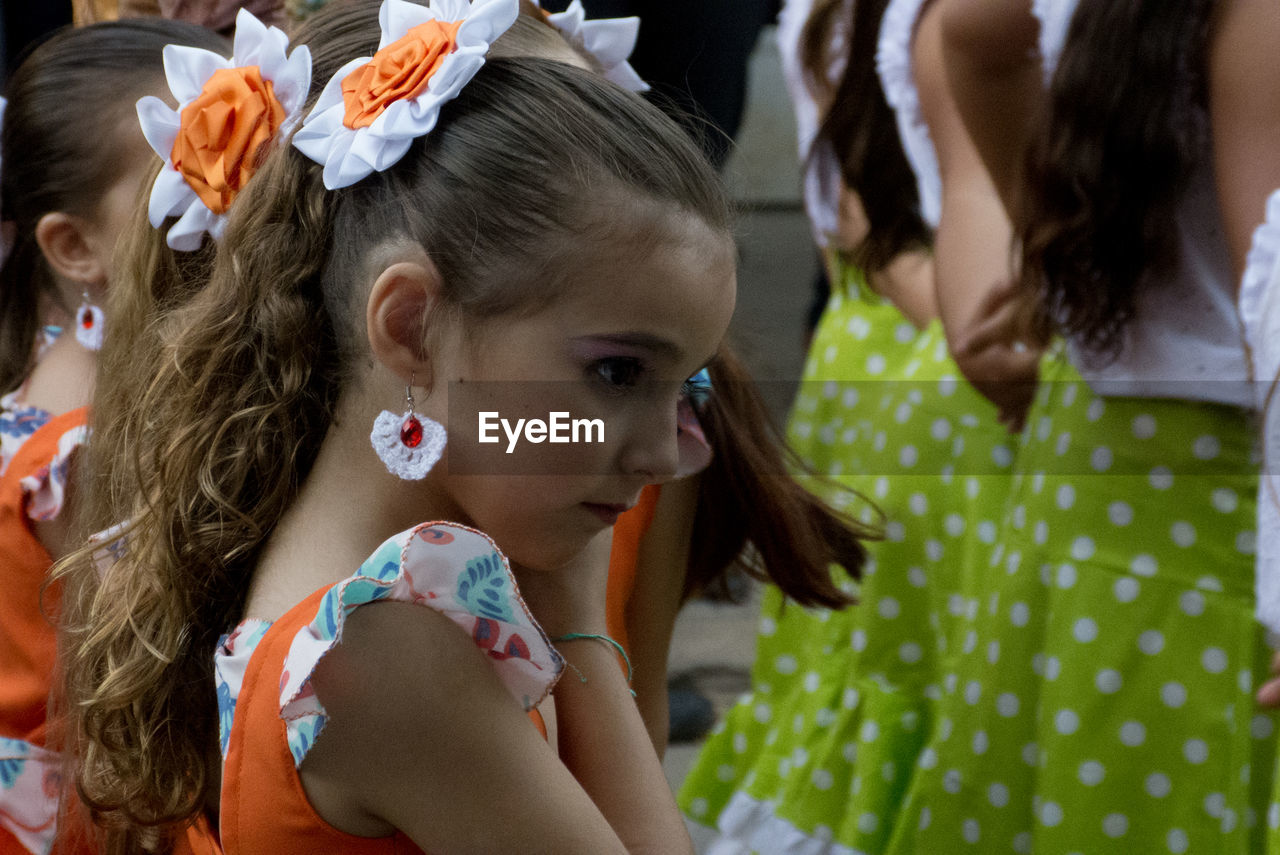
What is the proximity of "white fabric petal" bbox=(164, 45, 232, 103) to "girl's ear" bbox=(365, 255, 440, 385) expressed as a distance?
1.34 feet

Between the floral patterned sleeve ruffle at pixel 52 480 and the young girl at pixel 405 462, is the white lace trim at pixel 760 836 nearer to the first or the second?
the young girl at pixel 405 462

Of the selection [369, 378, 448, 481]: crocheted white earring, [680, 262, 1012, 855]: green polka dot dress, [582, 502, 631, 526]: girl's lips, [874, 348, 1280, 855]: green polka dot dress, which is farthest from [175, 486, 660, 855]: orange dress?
[680, 262, 1012, 855]: green polka dot dress

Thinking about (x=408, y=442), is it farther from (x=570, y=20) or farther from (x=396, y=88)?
(x=570, y=20)

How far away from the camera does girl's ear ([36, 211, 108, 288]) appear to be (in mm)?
1812

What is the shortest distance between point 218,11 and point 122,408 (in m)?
0.91

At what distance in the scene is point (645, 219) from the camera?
114 centimetres

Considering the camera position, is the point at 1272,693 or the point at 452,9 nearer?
the point at 452,9

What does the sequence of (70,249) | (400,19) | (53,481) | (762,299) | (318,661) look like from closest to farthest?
(318,661) → (400,19) → (53,481) → (70,249) → (762,299)

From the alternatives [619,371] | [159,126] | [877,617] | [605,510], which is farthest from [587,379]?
[877,617]

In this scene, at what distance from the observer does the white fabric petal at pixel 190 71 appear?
138 cm

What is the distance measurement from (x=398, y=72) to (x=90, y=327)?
2.67 feet

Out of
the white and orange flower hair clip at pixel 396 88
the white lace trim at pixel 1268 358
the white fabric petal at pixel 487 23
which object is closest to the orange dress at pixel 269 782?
the white and orange flower hair clip at pixel 396 88

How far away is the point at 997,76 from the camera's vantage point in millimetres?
1919

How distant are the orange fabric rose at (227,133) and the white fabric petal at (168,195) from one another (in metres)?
0.01
